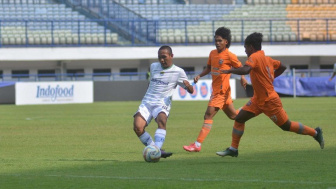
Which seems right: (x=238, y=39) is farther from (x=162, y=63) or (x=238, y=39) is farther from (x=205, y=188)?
(x=205, y=188)

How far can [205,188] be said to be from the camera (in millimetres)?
8180

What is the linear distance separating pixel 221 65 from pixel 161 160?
2846 mm

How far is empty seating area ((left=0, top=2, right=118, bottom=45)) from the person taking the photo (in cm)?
4647

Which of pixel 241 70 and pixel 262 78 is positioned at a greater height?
pixel 241 70

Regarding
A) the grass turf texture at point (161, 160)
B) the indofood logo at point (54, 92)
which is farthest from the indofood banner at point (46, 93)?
the grass turf texture at point (161, 160)

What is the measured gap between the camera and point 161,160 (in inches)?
467

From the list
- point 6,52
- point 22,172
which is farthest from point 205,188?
point 6,52

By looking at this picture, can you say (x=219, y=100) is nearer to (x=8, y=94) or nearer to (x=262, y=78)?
(x=262, y=78)

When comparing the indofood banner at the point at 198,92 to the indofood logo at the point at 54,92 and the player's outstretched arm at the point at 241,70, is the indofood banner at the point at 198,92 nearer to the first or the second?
the indofood logo at the point at 54,92

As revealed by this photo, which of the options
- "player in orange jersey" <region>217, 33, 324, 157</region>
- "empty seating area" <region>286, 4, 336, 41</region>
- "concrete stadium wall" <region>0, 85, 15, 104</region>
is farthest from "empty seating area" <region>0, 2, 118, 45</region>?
"player in orange jersey" <region>217, 33, 324, 157</region>

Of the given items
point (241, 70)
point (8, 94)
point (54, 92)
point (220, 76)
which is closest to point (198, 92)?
point (54, 92)

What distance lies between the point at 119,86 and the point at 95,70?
6.40 m

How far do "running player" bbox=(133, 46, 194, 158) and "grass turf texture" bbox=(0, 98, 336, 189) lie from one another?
1.40 feet

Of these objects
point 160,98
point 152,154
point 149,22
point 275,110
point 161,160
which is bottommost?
point 161,160
